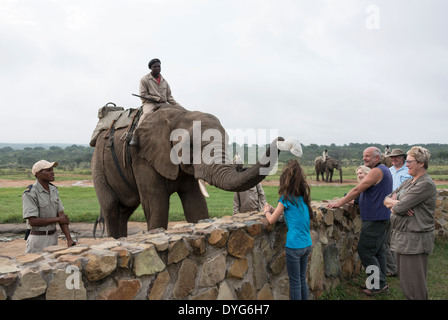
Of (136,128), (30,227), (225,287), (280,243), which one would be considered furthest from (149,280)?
(136,128)

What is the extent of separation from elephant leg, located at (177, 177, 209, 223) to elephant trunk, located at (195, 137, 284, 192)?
0.87 m

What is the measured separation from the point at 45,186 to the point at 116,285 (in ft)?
7.12

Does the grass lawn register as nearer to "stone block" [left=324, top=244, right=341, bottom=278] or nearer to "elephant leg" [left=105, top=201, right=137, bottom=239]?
"stone block" [left=324, top=244, right=341, bottom=278]

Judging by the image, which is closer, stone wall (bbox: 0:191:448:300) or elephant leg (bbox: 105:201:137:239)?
stone wall (bbox: 0:191:448:300)

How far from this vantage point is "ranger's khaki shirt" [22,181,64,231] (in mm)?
4133

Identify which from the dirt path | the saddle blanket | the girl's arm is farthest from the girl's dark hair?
the dirt path

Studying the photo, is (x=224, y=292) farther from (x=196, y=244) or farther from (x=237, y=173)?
(x=237, y=173)

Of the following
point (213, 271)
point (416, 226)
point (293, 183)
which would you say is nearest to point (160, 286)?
point (213, 271)

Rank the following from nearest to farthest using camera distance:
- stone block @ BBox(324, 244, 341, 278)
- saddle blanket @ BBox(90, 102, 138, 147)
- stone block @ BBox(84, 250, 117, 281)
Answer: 1. stone block @ BBox(84, 250, 117, 281)
2. stone block @ BBox(324, 244, 341, 278)
3. saddle blanket @ BBox(90, 102, 138, 147)

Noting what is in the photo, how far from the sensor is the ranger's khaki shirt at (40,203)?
4133 mm

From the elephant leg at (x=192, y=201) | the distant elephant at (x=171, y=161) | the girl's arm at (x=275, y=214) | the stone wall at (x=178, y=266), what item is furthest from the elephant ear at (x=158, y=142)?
the girl's arm at (x=275, y=214)

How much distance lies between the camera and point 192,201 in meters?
6.20

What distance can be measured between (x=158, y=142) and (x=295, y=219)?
295cm
